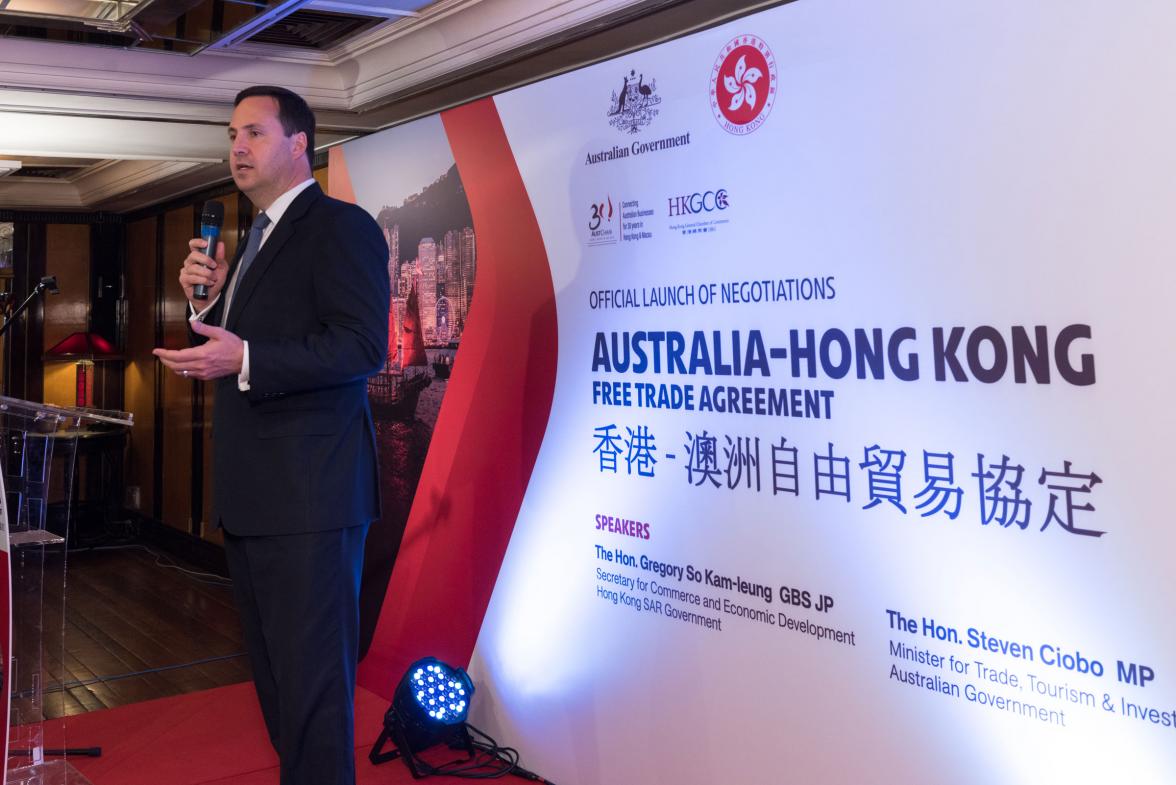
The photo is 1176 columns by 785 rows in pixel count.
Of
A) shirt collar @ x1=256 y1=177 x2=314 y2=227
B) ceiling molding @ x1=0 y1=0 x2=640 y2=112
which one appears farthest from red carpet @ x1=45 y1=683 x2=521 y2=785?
ceiling molding @ x1=0 y1=0 x2=640 y2=112

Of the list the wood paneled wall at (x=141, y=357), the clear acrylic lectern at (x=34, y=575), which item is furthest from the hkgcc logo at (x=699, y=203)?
the wood paneled wall at (x=141, y=357)

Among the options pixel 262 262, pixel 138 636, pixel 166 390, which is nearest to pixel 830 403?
pixel 262 262

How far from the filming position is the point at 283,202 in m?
2.20

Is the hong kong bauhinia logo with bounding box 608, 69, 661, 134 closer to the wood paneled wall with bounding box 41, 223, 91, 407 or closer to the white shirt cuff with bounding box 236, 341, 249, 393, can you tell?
the white shirt cuff with bounding box 236, 341, 249, 393

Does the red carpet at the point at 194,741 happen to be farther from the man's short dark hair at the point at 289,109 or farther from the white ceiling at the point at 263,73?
the white ceiling at the point at 263,73

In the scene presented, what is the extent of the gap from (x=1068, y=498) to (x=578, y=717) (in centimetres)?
153

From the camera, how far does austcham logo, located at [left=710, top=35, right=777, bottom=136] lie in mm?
2285

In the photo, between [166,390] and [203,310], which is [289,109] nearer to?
[203,310]

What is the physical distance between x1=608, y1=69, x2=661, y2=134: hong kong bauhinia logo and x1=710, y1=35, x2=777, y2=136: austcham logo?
0.69ft

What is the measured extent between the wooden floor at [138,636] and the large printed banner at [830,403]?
4.99 feet

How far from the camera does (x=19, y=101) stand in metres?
3.81

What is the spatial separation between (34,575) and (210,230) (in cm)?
121

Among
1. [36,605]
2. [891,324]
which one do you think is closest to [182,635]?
[36,605]

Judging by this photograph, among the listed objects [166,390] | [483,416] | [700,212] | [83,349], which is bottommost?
[166,390]
